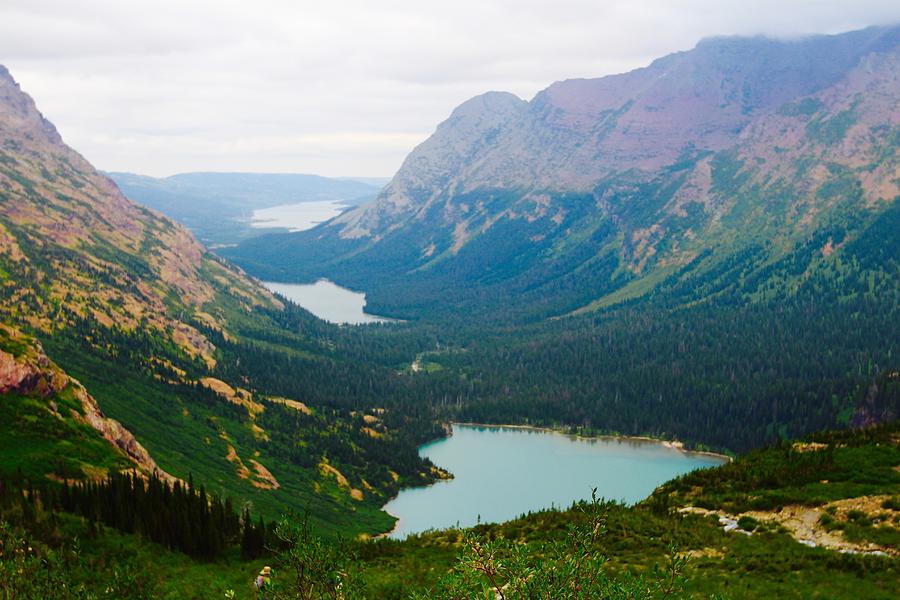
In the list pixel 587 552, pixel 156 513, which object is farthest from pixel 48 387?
pixel 587 552

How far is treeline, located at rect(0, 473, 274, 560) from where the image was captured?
77188 mm

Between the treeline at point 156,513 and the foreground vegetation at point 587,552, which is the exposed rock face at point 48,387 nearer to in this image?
the treeline at point 156,513

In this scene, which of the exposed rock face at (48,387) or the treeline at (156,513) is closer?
the treeline at (156,513)

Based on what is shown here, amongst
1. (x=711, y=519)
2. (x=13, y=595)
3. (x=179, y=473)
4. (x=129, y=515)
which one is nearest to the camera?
(x=13, y=595)

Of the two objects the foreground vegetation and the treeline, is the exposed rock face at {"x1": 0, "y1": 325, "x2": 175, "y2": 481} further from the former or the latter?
the foreground vegetation

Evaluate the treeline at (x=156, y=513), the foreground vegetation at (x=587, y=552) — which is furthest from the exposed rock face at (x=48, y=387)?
the foreground vegetation at (x=587, y=552)

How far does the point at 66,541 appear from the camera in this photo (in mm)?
69375

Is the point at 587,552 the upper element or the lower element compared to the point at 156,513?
upper

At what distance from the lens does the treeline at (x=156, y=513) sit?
77.2 metres

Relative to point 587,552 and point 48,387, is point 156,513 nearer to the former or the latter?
point 48,387

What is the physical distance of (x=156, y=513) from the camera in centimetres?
7906

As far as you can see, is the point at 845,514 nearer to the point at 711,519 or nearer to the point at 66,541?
the point at 711,519

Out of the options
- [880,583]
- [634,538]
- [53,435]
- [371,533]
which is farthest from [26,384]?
[880,583]

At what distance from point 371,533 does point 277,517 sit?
22297mm
